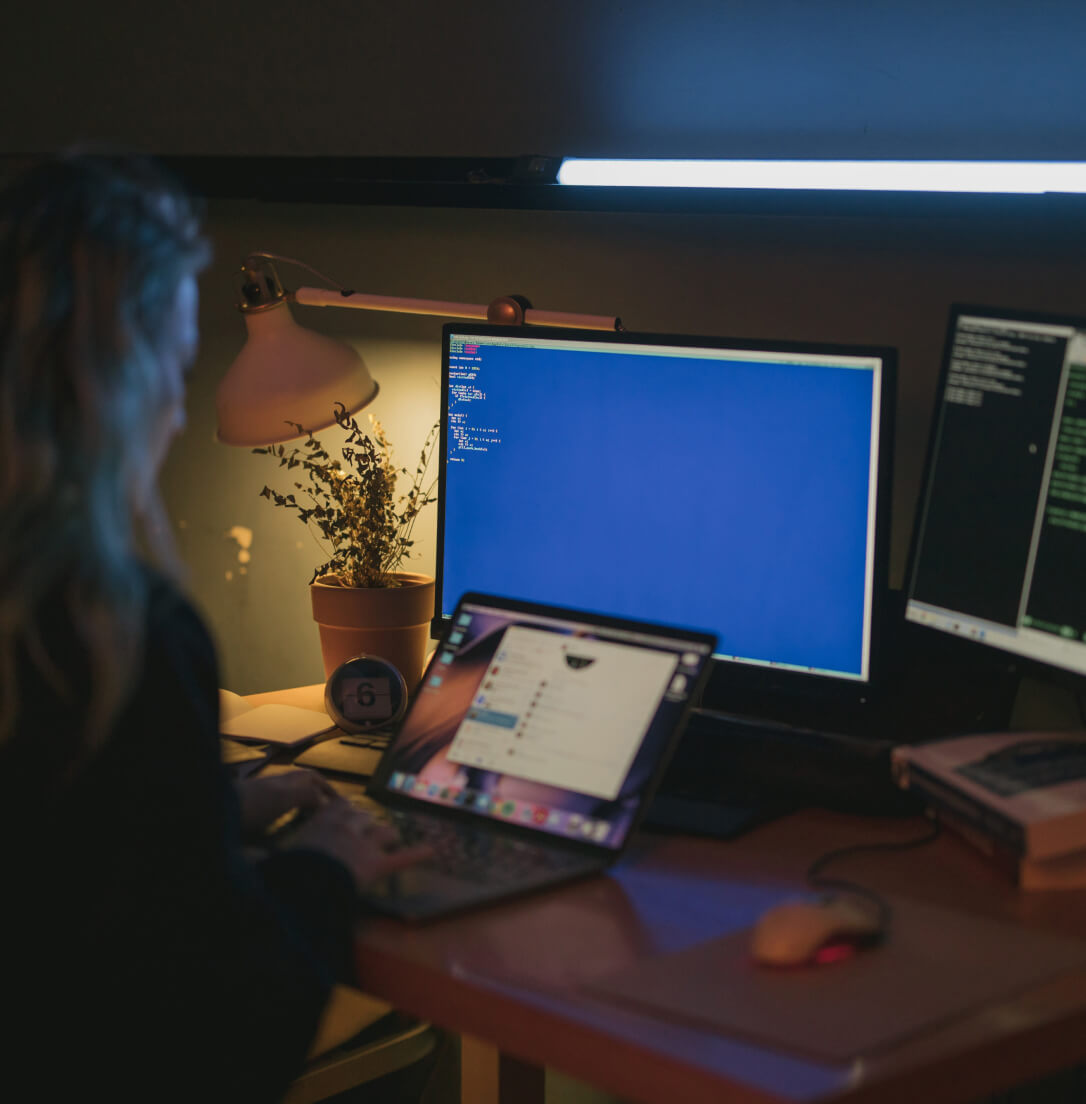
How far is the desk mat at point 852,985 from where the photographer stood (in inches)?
28.0

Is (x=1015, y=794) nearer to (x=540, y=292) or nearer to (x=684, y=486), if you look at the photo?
(x=684, y=486)

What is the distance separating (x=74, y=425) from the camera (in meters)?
0.69

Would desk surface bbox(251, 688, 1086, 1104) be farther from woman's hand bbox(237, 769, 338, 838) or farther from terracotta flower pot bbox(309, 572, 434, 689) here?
terracotta flower pot bbox(309, 572, 434, 689)

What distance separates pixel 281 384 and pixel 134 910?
2.59 feet

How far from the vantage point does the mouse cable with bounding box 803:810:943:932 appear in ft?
2.88

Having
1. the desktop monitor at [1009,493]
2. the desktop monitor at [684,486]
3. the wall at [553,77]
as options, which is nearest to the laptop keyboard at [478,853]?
the desktop monitor at [684,486]

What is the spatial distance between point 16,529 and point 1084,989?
2.40 ft

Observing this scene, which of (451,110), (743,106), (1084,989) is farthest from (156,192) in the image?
(451,110)

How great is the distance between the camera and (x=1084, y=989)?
78cm

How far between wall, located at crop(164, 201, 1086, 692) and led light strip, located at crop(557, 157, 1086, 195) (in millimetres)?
115

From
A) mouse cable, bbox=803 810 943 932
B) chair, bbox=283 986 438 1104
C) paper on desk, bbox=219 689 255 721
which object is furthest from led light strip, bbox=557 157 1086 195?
chair, bbox=283 986 438 1104

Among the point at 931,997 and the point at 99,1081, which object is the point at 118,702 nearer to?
the point at 99,1081

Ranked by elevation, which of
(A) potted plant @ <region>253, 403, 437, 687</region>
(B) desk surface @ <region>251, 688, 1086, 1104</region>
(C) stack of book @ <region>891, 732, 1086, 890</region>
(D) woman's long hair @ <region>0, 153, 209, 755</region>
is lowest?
(B) desk surface @ <region>251, 688, 1086, 1104</region>

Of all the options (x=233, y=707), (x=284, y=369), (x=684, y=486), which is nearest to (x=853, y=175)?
(x=684, y=486)
